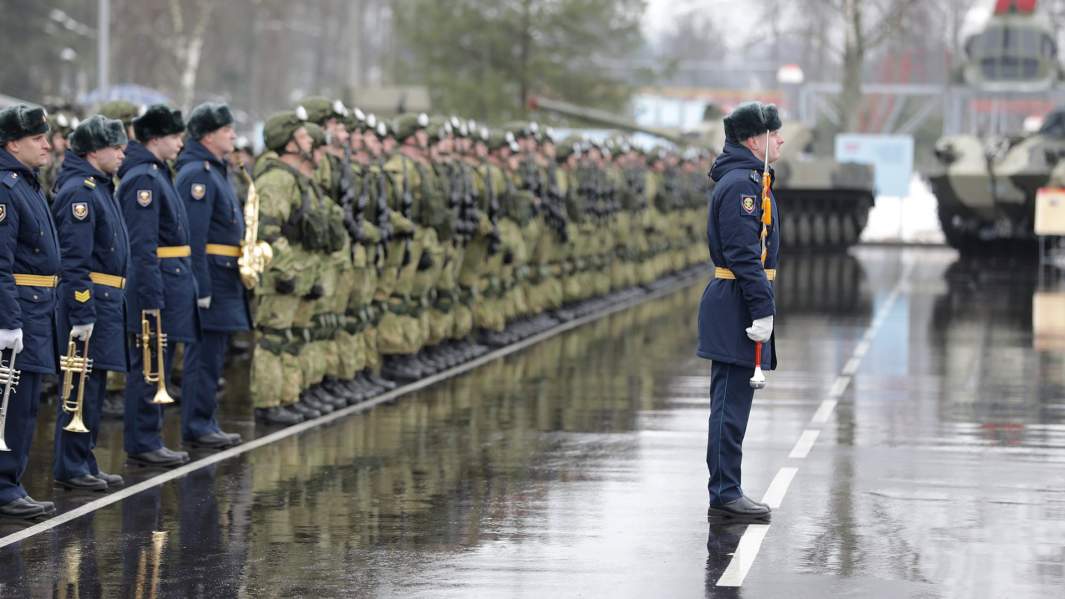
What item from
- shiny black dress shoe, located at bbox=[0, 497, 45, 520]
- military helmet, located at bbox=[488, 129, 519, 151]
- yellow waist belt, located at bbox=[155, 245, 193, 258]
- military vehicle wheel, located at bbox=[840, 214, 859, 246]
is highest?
military helmet, located at bbox=[488, 129, 519, 151]

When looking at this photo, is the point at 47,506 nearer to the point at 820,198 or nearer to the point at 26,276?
the point at 26,276

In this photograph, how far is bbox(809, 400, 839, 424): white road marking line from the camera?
13.9 meters

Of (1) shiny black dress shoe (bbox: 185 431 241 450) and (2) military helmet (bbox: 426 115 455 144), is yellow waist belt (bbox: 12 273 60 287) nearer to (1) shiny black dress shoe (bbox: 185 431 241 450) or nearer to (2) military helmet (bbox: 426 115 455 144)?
(1) shiny black dress shoe (bbox: 185 431 241 450)

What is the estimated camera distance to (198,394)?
491 inches

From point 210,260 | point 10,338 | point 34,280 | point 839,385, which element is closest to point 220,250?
point 210,260

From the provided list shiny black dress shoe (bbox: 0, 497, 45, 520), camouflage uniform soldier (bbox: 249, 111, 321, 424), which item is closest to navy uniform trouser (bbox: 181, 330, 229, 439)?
camouflage uniform soldier (bbox: 249, 111, 321, 424)

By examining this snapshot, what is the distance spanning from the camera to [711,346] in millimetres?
9906

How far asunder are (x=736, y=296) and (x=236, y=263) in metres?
4.09

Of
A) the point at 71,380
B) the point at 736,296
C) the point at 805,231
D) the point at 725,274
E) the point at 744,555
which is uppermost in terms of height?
the point at 805,231

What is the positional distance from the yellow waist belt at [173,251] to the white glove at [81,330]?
1.39 metres

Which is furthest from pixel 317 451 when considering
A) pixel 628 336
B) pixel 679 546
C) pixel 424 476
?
pixel 628 336

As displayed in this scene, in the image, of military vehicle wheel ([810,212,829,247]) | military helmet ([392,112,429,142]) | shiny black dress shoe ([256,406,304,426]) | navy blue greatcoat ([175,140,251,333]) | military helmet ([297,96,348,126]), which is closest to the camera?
navy blue greatcoat ([175,140,251,333])

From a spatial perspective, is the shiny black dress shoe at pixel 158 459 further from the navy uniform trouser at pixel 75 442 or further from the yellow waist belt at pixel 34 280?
the yellow waist belt at pixel 34 280

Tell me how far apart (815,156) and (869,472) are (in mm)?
35556
